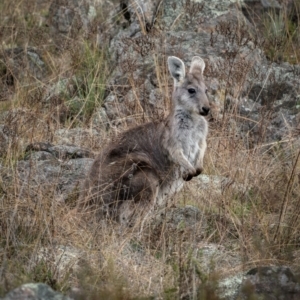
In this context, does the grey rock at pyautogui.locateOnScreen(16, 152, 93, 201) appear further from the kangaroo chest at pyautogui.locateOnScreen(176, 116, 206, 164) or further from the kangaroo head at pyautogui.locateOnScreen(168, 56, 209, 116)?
the kangaroo head at pyautogui.locateOnScreen(168, 56, 209, 116)

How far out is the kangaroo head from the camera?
29.9 feet

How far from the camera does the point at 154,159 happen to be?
8.88 metres

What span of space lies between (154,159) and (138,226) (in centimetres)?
139

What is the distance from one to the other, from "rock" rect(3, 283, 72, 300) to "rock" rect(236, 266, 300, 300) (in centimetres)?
115

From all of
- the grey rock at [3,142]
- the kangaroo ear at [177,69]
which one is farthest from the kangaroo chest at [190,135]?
the grey rock at [3,142]

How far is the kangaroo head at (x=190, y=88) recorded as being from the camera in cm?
911

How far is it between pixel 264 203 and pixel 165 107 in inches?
102

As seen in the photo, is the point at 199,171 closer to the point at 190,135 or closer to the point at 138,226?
the point at 190,135

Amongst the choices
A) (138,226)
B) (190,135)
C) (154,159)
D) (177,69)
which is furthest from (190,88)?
(138,226)

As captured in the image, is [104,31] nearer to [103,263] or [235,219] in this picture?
[235,219]

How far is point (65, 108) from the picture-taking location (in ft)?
35.1

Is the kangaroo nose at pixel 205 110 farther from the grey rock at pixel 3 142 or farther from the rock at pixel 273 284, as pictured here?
the rock at pixel 273 284

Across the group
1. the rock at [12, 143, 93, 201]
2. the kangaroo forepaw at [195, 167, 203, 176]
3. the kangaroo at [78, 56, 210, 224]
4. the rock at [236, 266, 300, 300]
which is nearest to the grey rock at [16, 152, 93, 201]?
the rock at [12, 143, 93, 201]

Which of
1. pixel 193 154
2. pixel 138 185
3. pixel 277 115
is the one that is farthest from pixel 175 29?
pixel 138 185
